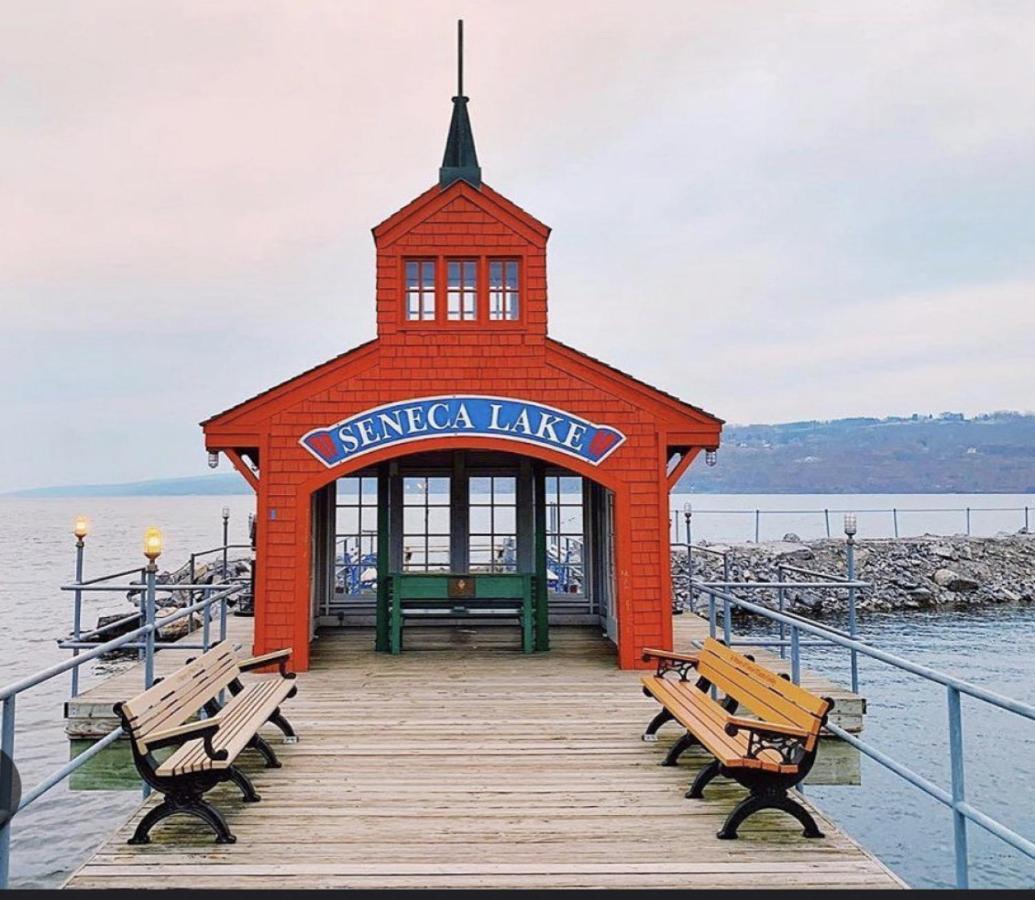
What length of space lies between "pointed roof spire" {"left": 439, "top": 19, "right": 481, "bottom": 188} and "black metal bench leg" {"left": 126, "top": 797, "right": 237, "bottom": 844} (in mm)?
8920

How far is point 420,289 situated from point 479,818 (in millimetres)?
7185

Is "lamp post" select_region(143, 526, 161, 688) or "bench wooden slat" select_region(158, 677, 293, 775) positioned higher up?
"lamp post" select_region(143, 526, 161, 688)

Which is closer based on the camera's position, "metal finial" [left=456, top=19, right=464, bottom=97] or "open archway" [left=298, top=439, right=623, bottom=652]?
"open archway" [left=298, top=439, right=623, bottom=652]

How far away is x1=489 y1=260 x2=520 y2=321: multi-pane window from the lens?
428 inches

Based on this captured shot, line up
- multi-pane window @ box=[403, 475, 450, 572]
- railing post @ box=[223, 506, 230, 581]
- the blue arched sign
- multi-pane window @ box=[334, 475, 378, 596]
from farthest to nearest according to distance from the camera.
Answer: multi-pane window @ box=[334, 475, 378, 596] < railing post @ box=[223, 506, 230, 581] < multi-pane window @ box=[403, 475, 450, 572] < the blue arched sign

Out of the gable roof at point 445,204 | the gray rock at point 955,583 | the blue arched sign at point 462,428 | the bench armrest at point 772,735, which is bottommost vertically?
the gray rock at point 955,583

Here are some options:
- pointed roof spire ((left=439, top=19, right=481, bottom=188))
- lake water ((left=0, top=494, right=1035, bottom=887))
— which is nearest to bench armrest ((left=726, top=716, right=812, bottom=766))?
lake water ((left=0, top=494, right=1035, bottom=887))

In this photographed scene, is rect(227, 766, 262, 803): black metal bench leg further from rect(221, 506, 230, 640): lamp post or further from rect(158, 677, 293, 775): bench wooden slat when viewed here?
rect(221, 506, 230, 640): lamp post

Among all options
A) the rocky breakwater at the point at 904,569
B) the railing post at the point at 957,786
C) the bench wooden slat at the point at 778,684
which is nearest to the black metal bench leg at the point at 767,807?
the bench wooden slat at the point at 778,684

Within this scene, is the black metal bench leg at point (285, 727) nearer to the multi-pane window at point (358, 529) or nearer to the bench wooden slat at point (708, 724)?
the bench wooden slat at point (708, 724)

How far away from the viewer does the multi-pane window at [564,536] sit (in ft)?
45.5

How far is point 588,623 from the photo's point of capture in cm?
1321

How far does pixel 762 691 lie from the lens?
6.12 meters

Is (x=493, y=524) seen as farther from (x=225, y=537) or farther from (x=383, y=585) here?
(x=225, y=537)
